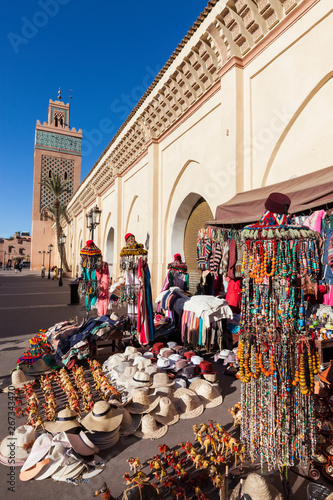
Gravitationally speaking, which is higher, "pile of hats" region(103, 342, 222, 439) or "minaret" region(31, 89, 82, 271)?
"minaret" region(31, 89, 82, 271)

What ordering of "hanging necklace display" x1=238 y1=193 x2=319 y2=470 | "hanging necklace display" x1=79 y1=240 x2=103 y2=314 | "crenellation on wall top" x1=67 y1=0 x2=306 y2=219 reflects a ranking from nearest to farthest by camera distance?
"hanging necklace display" x1=238 y1=193 x2=319 y2=470 → "crenellation on wall top" x1=67 y1=0 x2=306 y2=219 → "hanging necklace display" x1=79 y1=240 x2=103 y2=314

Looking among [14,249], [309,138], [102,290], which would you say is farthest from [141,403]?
[14,249]

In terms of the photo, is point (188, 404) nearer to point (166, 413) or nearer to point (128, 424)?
point (166, 413)

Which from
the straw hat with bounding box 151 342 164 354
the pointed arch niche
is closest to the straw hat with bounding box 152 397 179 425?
the straw hat with bounding box 151 342 164 354

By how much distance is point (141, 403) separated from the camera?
3.21 meters

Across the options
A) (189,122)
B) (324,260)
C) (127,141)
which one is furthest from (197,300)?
(127,141)

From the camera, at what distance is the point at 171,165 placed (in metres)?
10.0

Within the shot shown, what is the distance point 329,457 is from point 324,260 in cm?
222

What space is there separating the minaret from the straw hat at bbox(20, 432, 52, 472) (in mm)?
36509

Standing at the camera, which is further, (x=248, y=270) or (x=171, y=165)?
(x=171, y=165)

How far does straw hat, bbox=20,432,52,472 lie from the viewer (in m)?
2.37

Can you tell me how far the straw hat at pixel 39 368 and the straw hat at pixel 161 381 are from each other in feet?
6.16

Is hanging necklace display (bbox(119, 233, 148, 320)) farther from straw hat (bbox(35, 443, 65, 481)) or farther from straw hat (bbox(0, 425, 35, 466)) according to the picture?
straw hat (bbox(35, 443, 65, 481))

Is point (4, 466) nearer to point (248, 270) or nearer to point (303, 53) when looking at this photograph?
point (248, 270)
